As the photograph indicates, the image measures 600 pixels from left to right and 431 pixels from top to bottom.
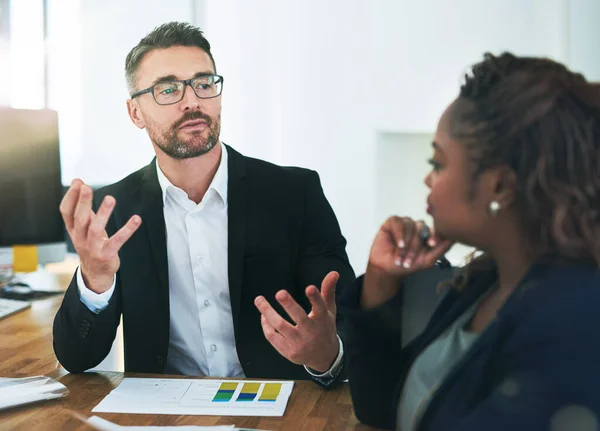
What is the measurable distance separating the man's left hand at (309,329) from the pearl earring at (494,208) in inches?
14.7

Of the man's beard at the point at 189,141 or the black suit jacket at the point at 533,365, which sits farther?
the man's beard at the point at 189,141

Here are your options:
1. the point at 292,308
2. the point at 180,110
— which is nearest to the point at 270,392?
the point at 292,308

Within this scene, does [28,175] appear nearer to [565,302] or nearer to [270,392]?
[270,392]

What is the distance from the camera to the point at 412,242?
1.01 metres

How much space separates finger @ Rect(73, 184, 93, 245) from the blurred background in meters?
1.93

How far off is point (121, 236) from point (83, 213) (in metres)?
0.07

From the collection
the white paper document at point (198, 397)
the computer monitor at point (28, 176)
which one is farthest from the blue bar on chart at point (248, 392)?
the computer monitor at point (28, 176)

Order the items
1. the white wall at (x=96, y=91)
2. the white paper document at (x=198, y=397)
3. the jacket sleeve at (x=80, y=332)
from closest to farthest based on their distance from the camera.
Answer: the white paper document at (x=198, y=397) → the jacket sleeve at (x=80, y=332) → the white wall at (x=96, y=91)

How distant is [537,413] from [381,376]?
15.1 inches

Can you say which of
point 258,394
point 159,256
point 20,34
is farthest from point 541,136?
point 20,34

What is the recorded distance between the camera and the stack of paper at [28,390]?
1123 mm

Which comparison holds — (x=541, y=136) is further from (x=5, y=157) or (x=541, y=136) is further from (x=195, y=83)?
(x=5, y=157)

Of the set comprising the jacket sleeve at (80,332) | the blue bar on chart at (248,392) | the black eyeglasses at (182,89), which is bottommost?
the blue bar on chart at (248,392)

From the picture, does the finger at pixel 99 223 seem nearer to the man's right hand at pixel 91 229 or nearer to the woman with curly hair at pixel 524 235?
the man's right hand at pixel 91 229
